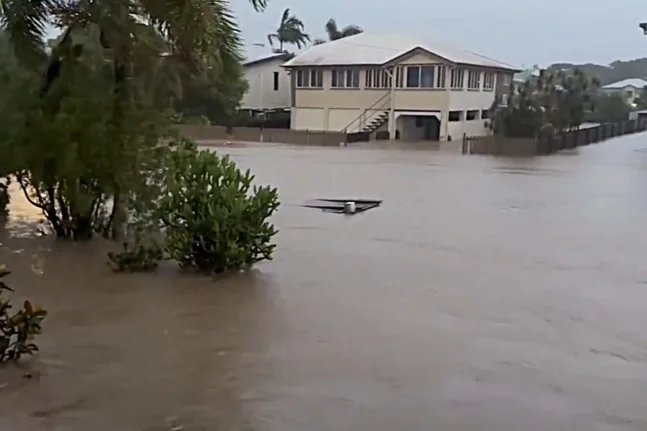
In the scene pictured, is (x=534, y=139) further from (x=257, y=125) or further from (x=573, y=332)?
(x=573, y=332)

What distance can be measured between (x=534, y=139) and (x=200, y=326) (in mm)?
28909

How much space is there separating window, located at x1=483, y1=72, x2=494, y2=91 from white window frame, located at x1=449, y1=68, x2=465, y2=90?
10.4 feet

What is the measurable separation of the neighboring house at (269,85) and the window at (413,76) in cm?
968

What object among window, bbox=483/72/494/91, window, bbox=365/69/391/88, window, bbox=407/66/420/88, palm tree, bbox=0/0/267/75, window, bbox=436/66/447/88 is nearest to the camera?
palm tree, bbox=0/0/267/75

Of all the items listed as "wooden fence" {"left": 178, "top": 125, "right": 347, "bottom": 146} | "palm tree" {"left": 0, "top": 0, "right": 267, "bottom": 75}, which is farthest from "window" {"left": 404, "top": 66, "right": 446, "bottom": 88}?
"palm tree" {"left": 0, "top": 0, "right": 267, "bottom": 75}

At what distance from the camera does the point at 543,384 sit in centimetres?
722

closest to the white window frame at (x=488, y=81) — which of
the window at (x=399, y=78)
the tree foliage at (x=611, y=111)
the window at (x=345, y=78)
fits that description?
the window at (x=399, y=78)

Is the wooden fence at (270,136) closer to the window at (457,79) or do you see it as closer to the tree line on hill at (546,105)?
the window at (457,79)

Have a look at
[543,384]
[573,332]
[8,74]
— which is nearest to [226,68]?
[8,74]

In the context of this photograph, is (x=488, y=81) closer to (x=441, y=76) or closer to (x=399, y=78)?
(x=441, y=76)

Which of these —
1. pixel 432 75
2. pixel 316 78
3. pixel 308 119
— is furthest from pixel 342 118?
pixel 432 75

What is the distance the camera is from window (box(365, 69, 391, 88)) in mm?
43438

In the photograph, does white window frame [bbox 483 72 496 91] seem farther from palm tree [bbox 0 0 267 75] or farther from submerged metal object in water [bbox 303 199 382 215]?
palm tree [bbox 0 0 267 75]

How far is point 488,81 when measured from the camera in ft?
154
